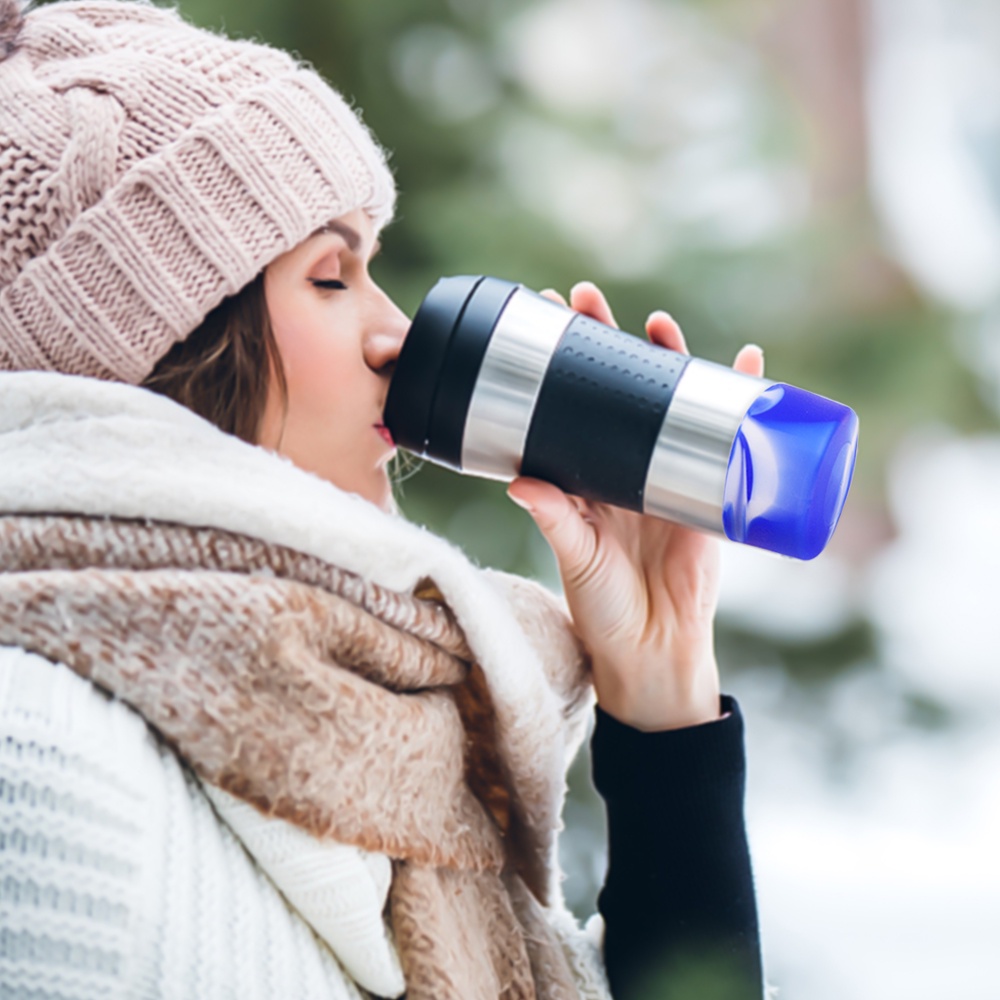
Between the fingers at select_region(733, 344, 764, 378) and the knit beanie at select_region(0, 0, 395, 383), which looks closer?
the knit beanie at select_region(0, 0, 395, 383)

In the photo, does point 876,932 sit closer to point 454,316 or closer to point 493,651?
point 493,651

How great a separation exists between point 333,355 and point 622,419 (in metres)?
0.21

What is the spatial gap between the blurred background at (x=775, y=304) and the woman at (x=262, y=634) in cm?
52

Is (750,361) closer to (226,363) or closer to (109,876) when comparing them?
(226,363)

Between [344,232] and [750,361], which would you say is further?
[750,361]

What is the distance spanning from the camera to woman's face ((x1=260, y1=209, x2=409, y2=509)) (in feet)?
2.66

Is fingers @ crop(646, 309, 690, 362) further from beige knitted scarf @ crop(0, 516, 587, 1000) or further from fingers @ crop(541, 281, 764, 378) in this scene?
A: beige knitted scarf @ crop(0, 516, 587, 1000)

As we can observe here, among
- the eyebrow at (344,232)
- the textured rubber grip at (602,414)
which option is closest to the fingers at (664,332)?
the textured rubber grip at (602,414)

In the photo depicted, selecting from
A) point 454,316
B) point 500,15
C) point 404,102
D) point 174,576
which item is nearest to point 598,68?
point 500,15

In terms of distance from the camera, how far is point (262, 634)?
2.25 ft

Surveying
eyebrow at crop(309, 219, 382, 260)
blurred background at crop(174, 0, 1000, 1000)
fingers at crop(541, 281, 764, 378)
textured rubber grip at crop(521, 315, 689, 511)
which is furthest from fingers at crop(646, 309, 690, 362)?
blurred background at crop(174, 0, 1000, 1000)

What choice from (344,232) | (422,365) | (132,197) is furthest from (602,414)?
(132,197)

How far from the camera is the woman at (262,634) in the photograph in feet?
2.17

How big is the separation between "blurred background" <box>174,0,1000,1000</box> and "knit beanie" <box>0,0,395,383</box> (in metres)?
0.60
